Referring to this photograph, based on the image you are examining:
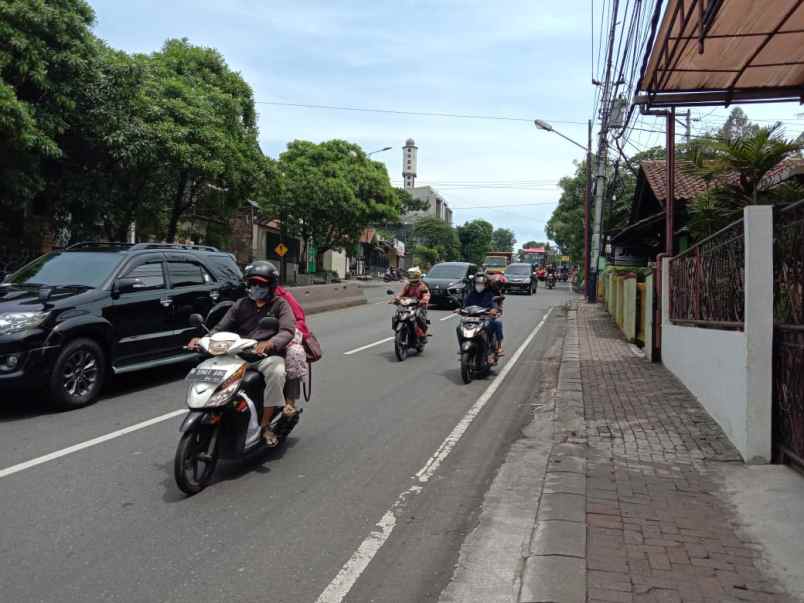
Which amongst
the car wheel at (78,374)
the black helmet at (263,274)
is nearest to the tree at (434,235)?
the car wheel at (78,374)

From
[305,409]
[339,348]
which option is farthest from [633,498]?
[339,348]

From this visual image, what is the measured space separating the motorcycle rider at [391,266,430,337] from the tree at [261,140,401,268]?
1014 inches

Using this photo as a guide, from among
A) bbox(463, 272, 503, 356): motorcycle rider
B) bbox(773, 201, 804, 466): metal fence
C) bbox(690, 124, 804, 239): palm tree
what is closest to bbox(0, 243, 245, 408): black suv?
bbox(463, 272, 503, 356): motorcycle rider

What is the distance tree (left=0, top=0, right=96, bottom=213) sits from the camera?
41.4ft

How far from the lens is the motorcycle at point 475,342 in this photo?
9.43 metres

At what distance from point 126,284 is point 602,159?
20.2 metres

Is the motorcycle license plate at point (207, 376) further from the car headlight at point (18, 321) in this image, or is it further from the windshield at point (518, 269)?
the windshield at point (518, 269)

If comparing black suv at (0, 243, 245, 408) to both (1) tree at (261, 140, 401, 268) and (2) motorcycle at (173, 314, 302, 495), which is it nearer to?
(2) motorcycle at (173, 314, 302, 495)

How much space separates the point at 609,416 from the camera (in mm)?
7152

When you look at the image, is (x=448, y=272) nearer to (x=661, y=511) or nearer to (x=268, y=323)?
(x=268, y=323)

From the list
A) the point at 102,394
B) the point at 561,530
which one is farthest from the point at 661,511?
the point at 102,394

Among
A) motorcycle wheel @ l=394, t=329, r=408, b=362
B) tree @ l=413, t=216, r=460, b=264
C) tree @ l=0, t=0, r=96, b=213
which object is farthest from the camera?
tree @ l=413, t=216, r=460, b=264

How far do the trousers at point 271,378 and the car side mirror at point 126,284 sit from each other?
10.8ft

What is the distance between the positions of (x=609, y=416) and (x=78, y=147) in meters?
14.8
